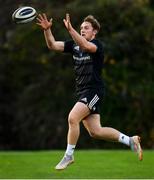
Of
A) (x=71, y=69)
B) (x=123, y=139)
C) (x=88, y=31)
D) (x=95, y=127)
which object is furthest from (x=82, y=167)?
(x=71, y=69)

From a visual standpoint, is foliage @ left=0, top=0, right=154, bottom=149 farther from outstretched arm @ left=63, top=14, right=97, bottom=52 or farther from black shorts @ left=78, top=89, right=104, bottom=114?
outstretched arm @ left=63, top=14, right=97, bottom=52

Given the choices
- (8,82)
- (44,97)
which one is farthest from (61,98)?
(8,82)

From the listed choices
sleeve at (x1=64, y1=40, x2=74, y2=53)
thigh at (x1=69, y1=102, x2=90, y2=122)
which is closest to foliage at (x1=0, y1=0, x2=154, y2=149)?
sleeve at (x1=64, y1=40, x2=74, y2=53)

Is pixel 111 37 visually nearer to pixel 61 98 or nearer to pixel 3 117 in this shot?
pixel 61 98

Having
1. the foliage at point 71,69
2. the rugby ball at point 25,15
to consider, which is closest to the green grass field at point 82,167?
the rugby ball at point 25,15

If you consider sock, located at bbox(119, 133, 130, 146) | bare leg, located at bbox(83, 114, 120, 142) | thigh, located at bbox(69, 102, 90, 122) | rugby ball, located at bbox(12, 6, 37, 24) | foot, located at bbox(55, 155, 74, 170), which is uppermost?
rugby ball, located at bbox(12, 6, 37, 24)

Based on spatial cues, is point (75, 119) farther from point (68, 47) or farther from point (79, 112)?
point (68, 47)

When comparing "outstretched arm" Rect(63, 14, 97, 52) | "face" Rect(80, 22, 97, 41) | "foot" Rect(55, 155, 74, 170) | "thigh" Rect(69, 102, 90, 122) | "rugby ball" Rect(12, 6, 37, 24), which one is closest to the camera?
"outstretched arm" Rect(63, 14, 97, 52)

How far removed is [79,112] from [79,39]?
1020 millimetres

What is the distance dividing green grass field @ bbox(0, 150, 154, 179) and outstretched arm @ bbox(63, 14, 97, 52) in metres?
1.76

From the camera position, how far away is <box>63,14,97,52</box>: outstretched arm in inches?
406

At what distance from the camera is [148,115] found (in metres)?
26.9

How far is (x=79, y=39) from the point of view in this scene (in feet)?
34.0

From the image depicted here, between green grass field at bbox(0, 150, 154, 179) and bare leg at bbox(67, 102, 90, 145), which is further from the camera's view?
green grass field at bbox(0, 150, 154, 179)
